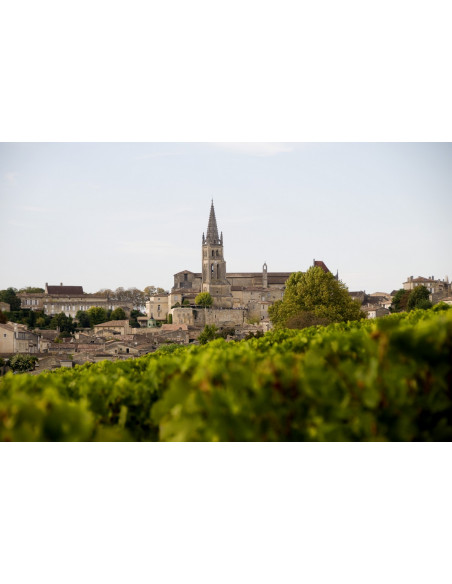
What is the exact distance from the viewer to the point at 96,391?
5.69 metres

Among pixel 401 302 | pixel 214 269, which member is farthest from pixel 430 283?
pixel 214 269

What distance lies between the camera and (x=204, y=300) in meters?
83.4

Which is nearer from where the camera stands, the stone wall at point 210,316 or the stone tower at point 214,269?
the stone wall at point 210,316

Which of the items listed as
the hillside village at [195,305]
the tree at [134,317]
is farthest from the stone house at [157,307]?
the tree at [134,317]

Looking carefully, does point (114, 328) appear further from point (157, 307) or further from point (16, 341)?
point (16, 341)

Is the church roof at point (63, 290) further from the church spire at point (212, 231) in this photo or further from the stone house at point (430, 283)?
the stone house at point (430, 283)

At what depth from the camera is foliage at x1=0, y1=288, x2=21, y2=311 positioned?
74794 mm

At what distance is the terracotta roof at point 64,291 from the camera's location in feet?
286

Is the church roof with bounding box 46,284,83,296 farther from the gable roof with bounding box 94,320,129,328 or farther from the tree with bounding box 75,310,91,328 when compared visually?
the gable roof with bounding box 94,320,129,328

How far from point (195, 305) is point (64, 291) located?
60.9 feet

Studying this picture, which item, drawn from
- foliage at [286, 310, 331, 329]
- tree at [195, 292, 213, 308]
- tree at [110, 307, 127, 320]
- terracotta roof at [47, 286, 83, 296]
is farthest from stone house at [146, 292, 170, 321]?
foliage at [286, 310, 331, 329]

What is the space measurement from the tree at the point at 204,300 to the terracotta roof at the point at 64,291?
56.7ft

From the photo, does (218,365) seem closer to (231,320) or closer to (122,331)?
(122,331)

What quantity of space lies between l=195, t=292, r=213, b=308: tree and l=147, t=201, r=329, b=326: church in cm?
80
